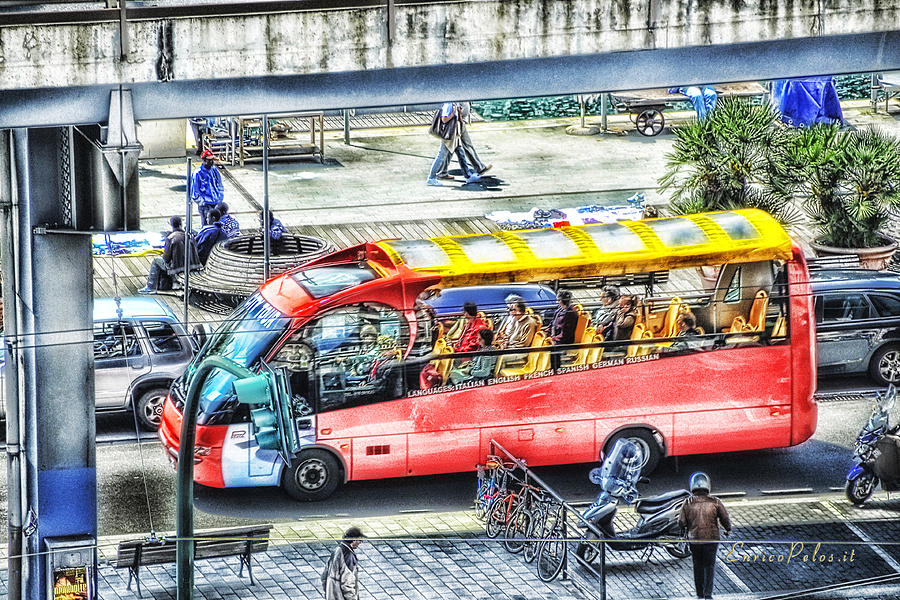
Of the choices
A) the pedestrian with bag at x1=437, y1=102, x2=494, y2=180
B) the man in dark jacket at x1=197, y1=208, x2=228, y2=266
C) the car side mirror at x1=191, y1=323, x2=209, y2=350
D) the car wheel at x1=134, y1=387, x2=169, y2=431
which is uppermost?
the pedestrian with bag at x1=437, y1=102, x2=494, y2=180


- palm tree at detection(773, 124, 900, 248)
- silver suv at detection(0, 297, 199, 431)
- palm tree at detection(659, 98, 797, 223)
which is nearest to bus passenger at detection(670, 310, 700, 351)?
palm tree at detection(659, 98, 797, 223)

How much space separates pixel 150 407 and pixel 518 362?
4.26 meters

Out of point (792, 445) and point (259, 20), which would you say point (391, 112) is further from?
point (259, 20)

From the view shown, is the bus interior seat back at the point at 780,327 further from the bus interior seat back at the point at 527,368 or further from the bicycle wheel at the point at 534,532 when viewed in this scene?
the bicycle wheel at the point at 534,532

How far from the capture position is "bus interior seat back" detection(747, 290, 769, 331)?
17.6 meters

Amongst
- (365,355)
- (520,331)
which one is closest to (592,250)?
(520,331)

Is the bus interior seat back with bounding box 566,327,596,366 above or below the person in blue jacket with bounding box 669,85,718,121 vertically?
below

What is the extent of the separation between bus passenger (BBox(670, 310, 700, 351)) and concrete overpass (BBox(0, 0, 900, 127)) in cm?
407

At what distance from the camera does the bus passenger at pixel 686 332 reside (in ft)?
57.0

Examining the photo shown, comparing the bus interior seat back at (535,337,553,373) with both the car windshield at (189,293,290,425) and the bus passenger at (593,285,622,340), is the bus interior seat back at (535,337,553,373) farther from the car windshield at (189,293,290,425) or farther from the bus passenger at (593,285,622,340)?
the car windshield at (189,293,290,425)

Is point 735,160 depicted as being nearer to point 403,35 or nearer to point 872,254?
point 872,254

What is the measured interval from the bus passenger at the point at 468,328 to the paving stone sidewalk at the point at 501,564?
1669mm

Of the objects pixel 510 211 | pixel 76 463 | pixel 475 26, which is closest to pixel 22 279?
pixel 76 463

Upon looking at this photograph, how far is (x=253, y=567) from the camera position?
15.8 m
